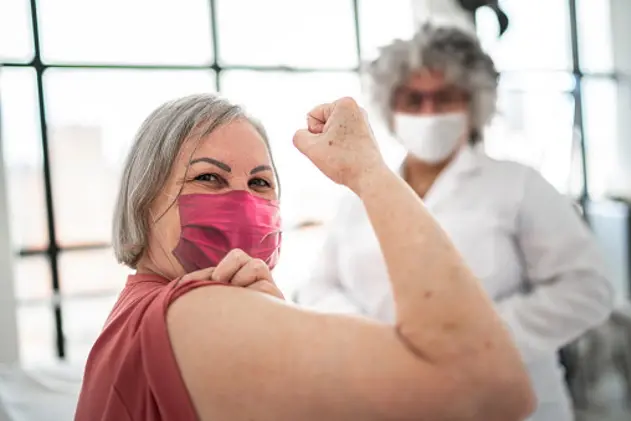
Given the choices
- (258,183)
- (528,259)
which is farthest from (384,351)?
(528,259)

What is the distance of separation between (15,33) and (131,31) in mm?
203

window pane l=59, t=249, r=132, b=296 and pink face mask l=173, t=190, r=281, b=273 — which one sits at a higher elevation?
pink face mask l=173, t=190, r=281, b=273

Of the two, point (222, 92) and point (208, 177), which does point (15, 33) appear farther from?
point (208, 177)

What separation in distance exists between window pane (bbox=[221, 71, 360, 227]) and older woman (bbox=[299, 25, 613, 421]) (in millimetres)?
60

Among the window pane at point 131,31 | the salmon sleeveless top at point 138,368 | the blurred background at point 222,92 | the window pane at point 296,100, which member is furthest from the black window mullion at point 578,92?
the salmon sleeveless top at point 138,368

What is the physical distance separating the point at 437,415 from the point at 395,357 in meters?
0.05

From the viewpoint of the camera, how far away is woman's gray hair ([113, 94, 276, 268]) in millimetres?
583

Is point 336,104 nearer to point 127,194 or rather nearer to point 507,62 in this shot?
point 127,194

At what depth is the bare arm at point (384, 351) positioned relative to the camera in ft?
1.33

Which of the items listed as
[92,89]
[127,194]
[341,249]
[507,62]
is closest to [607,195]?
[507,62]

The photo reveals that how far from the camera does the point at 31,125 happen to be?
985 mm

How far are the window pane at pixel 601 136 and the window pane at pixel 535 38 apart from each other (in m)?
0.09

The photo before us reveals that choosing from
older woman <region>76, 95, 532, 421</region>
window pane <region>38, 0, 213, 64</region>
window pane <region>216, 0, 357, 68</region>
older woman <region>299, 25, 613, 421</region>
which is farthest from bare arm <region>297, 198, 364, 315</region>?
older woman <region>76, 95, 532, 421</region>

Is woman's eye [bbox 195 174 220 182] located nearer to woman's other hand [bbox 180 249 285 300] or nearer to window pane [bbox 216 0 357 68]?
woman's other hand [bbox 180 249 285 300]
